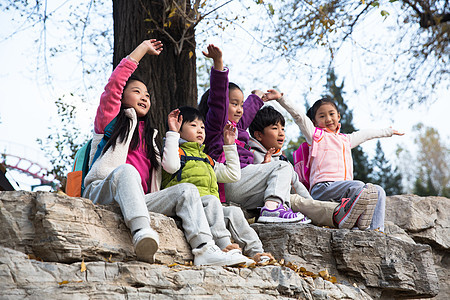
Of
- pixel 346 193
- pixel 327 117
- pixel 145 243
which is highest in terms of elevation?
pixel 327 117

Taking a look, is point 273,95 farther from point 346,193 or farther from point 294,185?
point 346,193

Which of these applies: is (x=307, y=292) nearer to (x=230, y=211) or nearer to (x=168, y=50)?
(x=230, y=211)

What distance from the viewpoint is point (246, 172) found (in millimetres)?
4836

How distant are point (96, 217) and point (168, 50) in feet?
10.1

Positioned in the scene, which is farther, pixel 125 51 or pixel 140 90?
pixel 125 51

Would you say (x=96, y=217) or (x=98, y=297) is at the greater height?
(x=96, y=217)

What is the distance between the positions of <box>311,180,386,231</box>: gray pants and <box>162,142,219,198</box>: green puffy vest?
1.38 meters

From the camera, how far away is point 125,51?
5863mm

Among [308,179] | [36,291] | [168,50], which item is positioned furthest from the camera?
[168,50]

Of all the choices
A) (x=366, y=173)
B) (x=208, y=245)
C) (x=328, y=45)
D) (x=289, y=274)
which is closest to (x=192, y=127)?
(x=208, y=245)

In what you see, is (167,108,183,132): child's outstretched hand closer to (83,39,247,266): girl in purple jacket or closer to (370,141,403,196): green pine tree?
(83,39,247,266): girl in purple jacket

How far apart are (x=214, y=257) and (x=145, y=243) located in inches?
19.9

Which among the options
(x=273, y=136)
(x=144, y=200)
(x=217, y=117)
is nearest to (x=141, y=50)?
(x=217, y=117)

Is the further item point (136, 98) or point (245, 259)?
point (136, 98)
